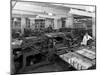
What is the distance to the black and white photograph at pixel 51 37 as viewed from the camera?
1.50m

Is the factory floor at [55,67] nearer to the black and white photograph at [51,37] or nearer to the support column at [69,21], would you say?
the black and white photograph at [51,37]

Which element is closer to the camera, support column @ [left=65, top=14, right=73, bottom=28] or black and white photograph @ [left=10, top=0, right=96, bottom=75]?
black and white photograph @ [left=10, top=0, right=96, bottom=75]

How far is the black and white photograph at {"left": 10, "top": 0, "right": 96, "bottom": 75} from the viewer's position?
4.91 feet

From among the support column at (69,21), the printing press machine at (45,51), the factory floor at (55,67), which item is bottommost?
the factory floor at (55,67)

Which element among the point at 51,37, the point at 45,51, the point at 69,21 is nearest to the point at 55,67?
the point at 45,51

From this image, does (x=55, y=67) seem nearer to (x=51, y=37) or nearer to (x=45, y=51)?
(x=45, y=51)

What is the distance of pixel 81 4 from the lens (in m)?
1.65

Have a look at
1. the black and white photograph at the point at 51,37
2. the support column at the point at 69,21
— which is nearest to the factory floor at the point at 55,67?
the black and white photograph at the point at 51,37

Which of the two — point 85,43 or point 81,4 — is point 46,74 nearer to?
point 85,43

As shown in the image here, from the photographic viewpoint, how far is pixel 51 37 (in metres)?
1.59

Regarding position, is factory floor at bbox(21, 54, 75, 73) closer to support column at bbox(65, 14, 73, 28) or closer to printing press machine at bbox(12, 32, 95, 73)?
printing press machine at bbox(12, 32, 95, 73)

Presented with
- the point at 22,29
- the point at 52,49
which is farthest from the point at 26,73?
the point at 22,29

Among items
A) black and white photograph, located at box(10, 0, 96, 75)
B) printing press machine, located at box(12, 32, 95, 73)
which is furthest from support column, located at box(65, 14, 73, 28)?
printing press machine, located at box(12, 32, 95, 73)

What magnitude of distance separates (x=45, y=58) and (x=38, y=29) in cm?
43
